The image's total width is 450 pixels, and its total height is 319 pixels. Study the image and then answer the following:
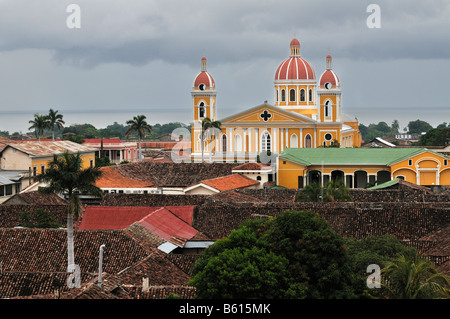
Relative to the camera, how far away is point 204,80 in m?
75.9

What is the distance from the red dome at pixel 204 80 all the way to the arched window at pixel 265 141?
6.51m

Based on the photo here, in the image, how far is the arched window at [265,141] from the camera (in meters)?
73.5

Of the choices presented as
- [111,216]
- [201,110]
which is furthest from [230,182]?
[201,110]

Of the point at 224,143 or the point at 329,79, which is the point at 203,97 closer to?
the point at 224,143

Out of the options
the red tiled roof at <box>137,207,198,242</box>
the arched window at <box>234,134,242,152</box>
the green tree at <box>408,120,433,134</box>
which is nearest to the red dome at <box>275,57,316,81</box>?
the arched window at <box>234,134,242,152</box>

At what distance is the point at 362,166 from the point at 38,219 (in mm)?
31427

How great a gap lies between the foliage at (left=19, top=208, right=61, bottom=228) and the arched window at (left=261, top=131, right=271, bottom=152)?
137ft

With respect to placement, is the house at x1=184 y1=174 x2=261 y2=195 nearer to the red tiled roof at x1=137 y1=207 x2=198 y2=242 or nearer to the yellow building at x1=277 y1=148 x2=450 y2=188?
the yellow building at x1=277 y1=148 x2=450 y2=188

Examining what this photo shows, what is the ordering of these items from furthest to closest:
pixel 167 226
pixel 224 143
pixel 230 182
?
pixel 224 143
pixel 230 182
pixel 167 226

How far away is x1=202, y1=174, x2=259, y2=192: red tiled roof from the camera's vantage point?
46672mm

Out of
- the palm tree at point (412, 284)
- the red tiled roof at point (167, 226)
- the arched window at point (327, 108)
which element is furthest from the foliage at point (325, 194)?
the arched window at point (327, 108)

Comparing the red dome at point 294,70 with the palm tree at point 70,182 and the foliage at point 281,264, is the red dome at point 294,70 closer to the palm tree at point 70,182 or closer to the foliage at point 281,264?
the palm tree at point 70,182
